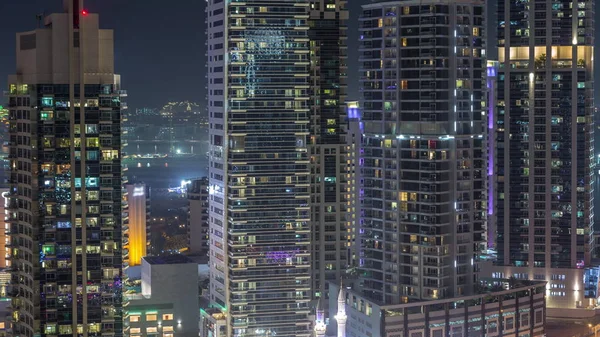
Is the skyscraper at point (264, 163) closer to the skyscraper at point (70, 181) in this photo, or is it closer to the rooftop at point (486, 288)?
the rooftop at point (486, 288)

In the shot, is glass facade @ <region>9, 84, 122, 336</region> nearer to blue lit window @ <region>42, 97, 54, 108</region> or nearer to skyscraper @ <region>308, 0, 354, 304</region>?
blue lit window @ <region>42, 97, 54, 108</region>

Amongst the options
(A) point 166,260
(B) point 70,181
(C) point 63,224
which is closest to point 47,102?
(B) point 70,181

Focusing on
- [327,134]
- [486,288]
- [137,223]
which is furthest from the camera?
[137,223]

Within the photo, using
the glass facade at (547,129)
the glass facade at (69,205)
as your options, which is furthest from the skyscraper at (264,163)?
the glass facade at (69,205)

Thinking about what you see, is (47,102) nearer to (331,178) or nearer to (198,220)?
(331,178)

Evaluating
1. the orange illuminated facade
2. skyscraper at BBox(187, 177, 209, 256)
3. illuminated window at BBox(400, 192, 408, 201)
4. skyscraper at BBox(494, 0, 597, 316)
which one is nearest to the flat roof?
illuminated window at BBox(400, 192, 408, 201)
